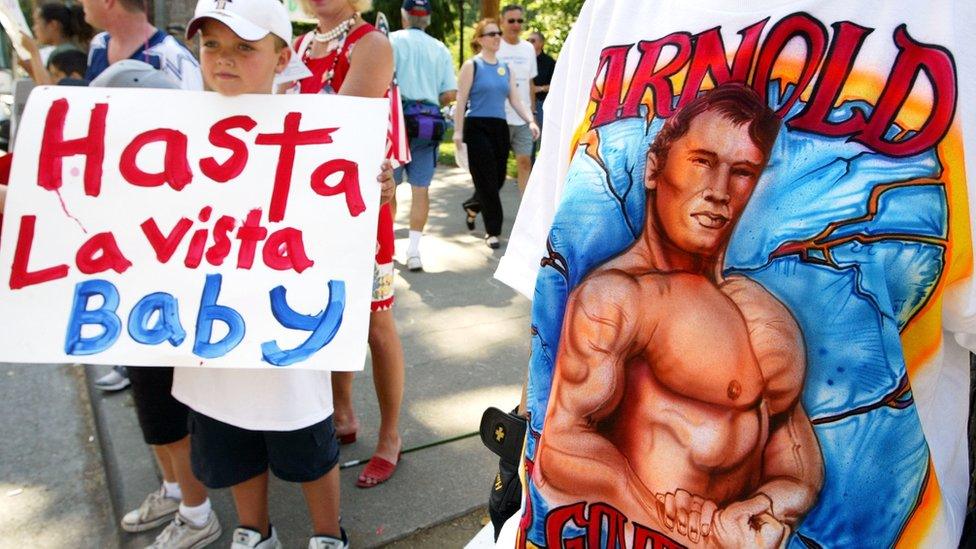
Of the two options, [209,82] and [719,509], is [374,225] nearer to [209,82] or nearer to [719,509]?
[209,82]

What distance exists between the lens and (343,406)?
3.13m

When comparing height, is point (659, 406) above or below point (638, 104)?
below

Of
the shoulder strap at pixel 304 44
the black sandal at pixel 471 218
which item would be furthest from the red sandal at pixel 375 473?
the black sandal at pixel 471 218

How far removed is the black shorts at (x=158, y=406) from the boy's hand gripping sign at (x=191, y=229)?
0.56 m

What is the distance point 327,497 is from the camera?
231cm

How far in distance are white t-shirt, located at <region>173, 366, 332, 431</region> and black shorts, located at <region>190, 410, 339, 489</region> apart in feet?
0.20

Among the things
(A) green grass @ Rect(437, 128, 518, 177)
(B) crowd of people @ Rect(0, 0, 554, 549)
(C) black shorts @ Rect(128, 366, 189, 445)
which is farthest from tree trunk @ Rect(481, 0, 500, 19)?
(C) black shorts @ Rect(128, 366, 189, 445)

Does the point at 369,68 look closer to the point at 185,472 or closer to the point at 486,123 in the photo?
the point at 185,472

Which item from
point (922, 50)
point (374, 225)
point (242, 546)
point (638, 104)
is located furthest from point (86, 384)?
point (922, 50)

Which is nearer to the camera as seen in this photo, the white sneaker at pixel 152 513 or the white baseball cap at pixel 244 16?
the white baseball cap at pixel 244 16

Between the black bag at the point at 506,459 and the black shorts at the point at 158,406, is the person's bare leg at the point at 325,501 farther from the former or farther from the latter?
the black bag at the point at 506,459

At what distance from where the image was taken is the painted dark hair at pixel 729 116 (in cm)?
89

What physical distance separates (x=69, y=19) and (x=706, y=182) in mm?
4882

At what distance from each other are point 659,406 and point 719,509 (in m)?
0.13
